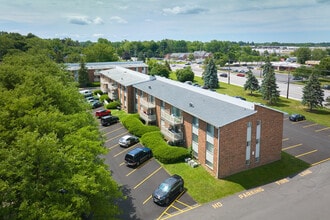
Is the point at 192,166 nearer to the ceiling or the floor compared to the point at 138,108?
nearer to the floor

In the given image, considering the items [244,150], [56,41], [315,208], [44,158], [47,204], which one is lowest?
[315,208]

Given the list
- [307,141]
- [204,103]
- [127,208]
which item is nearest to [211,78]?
[307,141]

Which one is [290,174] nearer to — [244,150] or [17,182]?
Answer: [244,150]

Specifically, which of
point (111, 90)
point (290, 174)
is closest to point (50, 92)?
point (290, 174)

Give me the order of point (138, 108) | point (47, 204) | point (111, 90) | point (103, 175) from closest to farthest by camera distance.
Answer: point (47, 204), point (103, 175), point (138, 108), point (111, 90)

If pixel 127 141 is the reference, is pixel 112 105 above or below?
above

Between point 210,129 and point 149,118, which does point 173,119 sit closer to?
point 210,129
